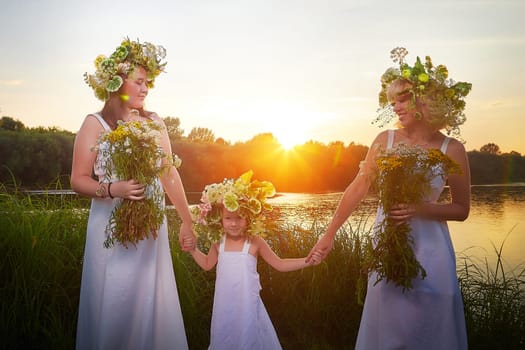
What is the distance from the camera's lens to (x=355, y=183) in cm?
393

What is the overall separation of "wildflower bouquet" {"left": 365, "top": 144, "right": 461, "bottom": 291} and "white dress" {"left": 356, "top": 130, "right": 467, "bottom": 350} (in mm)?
108

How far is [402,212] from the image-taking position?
3338mm

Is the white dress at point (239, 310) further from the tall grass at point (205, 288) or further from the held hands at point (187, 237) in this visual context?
the tall grass at point (205, 288)

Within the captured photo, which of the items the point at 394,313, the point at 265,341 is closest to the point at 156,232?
the point at 265,341

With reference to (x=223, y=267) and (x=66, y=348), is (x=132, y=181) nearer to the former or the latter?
(x=223, y=267)

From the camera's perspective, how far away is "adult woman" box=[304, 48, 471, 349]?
3428mm

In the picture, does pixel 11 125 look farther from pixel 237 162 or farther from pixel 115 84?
pixel 115 84

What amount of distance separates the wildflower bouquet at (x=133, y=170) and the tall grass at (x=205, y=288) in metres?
2.22

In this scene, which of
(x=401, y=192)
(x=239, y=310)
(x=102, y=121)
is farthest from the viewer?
(x=239, y=310)

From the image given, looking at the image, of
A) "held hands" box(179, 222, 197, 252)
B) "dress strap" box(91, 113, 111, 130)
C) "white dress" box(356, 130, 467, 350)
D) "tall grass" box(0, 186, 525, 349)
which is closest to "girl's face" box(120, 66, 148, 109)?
"dress strap" box(91, 113, 111, 130)

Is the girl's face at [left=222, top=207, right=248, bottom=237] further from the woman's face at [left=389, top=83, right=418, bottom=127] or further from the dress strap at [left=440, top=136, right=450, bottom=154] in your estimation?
the dress strap at [left=440, top=136, right=450, bottom=154]

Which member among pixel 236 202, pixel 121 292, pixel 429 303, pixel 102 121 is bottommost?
pixel 121 292

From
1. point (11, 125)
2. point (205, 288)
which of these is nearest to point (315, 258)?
point (205, 288)

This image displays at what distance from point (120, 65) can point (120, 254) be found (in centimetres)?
159
